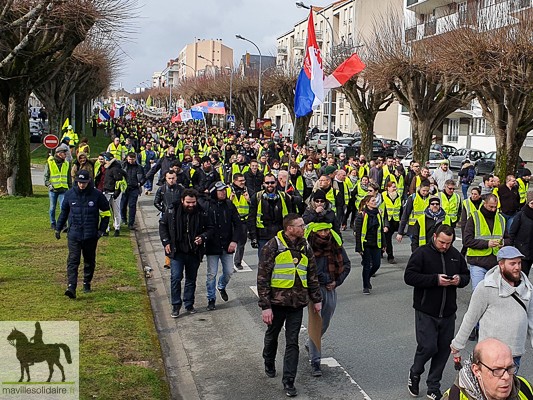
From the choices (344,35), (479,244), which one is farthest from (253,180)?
(344,35)

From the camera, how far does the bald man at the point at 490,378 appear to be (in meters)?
3.17

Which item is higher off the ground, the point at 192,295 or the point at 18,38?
the point at 18,38

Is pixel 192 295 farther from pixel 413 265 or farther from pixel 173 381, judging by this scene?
pixel 413 265

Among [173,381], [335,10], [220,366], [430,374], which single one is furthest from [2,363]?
[335,10]

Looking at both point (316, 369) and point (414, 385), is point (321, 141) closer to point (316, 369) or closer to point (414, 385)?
point (316, 369)

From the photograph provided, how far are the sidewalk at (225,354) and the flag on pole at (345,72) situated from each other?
8.21m

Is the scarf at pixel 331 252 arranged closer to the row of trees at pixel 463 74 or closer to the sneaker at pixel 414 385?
the sneaker at pixel 414 385

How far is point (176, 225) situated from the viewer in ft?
28.1

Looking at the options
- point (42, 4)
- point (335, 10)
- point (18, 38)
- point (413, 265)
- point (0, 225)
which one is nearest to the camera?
point (413, 265)

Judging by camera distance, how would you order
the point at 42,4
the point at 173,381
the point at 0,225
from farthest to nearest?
1. the point at 0,225
2. the point at 42,4
3. the point at 173,381

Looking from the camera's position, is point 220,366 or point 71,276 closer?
point 220,366

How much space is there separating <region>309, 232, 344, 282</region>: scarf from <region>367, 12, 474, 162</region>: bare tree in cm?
1884

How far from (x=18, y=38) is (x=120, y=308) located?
15.7 metres

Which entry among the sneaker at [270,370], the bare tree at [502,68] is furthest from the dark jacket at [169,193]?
the bare tree at [502,68]
